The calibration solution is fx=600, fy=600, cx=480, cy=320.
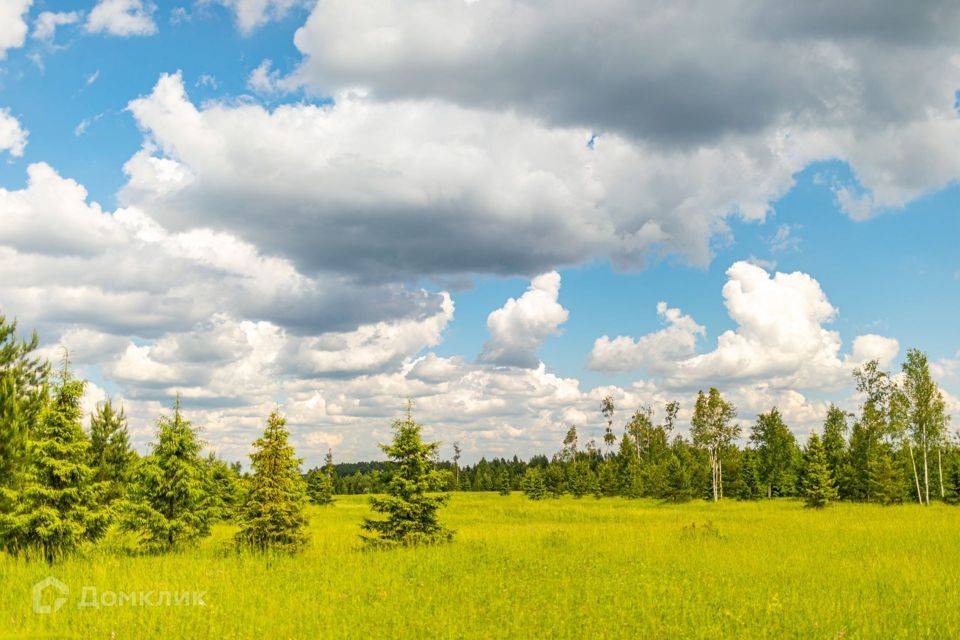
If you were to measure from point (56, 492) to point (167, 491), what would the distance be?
3109 millimetres

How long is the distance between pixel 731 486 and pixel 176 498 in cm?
7443

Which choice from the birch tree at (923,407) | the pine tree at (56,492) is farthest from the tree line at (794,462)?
the pine tree at (56,492)

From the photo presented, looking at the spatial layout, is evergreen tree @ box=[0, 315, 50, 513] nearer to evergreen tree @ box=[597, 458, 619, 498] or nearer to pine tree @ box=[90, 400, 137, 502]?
pine tree @ box=[90, 400, 137, 502]

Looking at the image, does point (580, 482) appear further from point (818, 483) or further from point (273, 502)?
point (273, 502)

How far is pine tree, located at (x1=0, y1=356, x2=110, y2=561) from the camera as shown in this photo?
1672cm

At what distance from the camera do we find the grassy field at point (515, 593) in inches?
418

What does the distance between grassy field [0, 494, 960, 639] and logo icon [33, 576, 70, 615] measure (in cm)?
20

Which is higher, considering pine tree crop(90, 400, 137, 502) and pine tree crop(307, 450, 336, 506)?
pine tree crop(90, 400, 137, 502)

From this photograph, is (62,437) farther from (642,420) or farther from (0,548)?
(642,420)

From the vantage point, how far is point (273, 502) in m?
20.2

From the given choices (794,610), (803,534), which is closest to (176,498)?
(794,610)

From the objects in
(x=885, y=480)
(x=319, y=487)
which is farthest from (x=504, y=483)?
(x=885, y=480)

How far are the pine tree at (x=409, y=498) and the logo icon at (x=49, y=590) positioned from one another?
967cm

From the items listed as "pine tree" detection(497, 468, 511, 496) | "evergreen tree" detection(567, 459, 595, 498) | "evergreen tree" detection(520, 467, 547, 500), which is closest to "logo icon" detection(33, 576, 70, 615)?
"evergreen tree" detection(520, 467, 547, 500)
